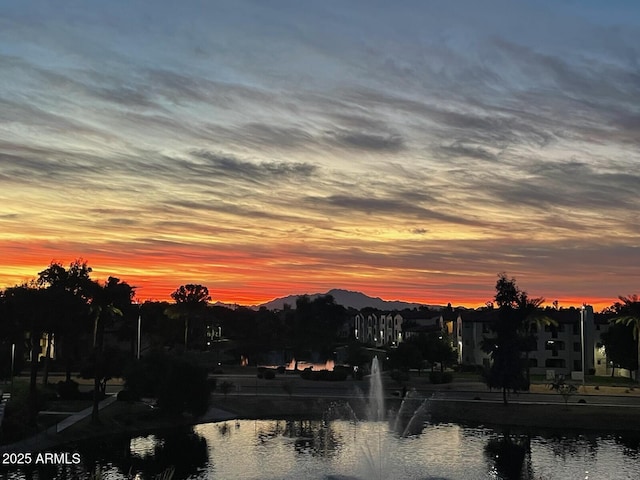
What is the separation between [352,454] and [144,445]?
19.3 m

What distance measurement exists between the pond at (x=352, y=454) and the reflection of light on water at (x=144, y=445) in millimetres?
86

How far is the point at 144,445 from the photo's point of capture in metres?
66.2

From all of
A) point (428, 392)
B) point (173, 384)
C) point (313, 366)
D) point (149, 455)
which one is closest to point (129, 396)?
point (173, 384)

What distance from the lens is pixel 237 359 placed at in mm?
171500

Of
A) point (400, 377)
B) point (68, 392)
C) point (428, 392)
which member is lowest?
point (428, 392)

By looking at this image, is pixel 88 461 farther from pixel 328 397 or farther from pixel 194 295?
pixel 194 295

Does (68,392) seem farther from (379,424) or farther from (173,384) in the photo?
(379,424)

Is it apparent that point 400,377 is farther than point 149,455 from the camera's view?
Yes

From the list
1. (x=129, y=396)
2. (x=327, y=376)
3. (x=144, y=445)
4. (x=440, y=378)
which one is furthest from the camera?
(x=327, y=376)

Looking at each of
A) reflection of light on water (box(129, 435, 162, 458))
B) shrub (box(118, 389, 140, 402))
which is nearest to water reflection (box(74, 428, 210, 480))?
reflection of light on water (box(129, 435, 162, 458))

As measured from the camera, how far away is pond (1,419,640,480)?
55.5 metres

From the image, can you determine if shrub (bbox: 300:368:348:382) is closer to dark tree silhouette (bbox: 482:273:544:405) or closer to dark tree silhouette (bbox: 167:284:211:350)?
dark tree silhouette (bbox: 482:273:544:405)

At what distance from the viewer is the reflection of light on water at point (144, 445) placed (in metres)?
62.6

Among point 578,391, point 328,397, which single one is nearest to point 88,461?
point 328,397
